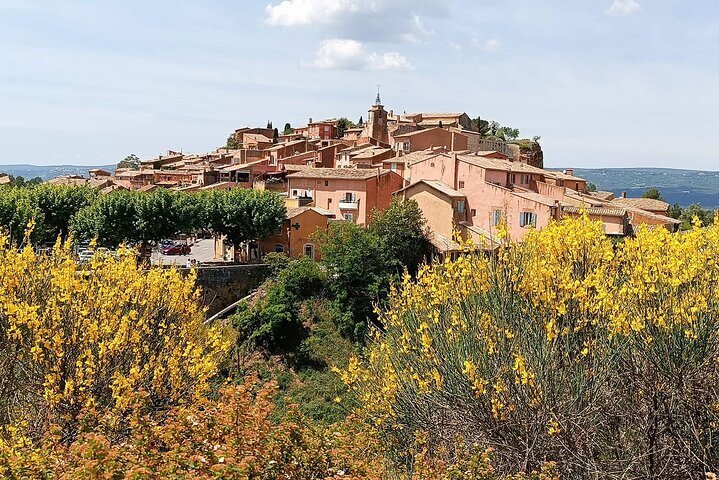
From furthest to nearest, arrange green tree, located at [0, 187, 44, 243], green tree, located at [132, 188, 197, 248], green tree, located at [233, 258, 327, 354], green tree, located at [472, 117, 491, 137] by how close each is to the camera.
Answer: green tree, located at [472, 117, 491, 137], green tree, located at [132, 188, 197, 248], green tree, located at [0, 187, 44, 243], green tree, located at [233, 258, 327, 354]

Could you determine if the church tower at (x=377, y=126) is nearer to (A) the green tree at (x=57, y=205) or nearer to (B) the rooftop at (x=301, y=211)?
(B) the rooftop at (x=301, y=211)

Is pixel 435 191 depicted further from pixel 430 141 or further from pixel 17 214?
pixel 17 214

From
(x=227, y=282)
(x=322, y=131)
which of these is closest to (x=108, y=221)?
(x=227, y=282)

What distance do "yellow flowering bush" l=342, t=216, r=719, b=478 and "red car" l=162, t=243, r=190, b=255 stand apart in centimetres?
4187

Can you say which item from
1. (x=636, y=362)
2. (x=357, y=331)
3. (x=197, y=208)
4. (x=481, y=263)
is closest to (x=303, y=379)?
(x=357, y=331)

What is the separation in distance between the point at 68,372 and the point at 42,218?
31.9 m

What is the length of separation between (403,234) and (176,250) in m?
21.4

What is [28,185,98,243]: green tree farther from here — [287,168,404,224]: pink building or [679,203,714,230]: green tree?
[679,203,714,230]: green tree

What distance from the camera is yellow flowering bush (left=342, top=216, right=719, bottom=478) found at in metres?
11.7

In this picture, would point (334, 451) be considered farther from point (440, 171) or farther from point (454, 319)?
point (440, 171)

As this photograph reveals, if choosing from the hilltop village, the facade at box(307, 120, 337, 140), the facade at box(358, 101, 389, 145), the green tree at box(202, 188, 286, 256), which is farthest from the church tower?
the green tree at box(202, 188, 286, 256)

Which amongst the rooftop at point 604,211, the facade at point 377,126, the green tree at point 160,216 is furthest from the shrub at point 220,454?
the facade at point 377,126

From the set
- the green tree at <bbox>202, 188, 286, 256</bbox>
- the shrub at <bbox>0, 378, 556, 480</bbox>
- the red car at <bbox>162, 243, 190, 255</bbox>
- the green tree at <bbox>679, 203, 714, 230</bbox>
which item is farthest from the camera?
the red car at <bbox>162, 243, 190, 255</bbox>

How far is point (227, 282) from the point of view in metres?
41.4
